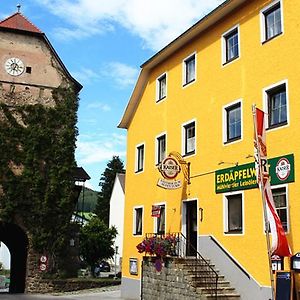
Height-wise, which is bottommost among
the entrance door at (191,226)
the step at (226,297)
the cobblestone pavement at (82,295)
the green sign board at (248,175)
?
the cobblestone pavement at (82,295)

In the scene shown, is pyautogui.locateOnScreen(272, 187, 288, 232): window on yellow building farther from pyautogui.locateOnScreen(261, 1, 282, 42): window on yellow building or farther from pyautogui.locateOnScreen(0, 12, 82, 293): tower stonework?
pyautogui.locateOnScreen(0, 12, 82, 293): tower stonework

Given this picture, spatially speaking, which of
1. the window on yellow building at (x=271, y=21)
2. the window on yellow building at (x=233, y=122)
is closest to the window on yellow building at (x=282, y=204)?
the window on yellow building at (x=233, y=122)

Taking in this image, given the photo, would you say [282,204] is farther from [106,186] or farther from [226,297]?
[106,186]

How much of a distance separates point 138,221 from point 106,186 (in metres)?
53.3

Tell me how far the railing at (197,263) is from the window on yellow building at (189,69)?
6025 mm

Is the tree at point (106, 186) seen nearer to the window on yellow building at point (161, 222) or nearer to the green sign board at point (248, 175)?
the window on yellow building at point (161, 222)

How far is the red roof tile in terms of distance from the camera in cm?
2892

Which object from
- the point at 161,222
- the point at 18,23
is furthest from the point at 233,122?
the point at 18,23

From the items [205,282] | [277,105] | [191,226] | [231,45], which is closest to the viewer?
[277,105]

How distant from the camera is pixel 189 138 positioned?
19.3m

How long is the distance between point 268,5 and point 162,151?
316 inches

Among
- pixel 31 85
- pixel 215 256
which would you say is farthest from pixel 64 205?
pixel 215 256

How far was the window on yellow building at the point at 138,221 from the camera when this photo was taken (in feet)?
73.7

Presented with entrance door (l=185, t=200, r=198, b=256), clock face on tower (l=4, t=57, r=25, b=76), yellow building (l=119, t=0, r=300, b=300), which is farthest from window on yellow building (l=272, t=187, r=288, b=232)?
clock face on tower (l=4, t=57, r=25, b=76)
